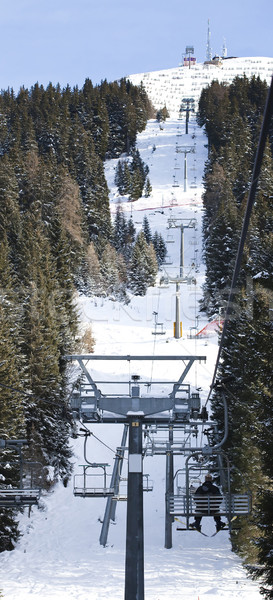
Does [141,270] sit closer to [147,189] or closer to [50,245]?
[50,245]

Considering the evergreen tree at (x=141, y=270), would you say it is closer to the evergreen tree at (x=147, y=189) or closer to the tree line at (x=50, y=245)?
the tree line at (x=50, y=245)

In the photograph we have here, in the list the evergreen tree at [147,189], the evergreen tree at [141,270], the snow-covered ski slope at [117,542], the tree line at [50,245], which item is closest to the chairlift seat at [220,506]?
the tree line at [50,245]

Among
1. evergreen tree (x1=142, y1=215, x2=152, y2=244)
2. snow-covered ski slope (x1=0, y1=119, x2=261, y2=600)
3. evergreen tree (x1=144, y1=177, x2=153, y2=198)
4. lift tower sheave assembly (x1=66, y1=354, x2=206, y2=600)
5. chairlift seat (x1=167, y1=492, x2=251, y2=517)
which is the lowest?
snow-covered ski slope (x1=0, y1=119, x2=261, y2=600)

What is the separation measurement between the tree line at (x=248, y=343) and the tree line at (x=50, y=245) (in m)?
4.66

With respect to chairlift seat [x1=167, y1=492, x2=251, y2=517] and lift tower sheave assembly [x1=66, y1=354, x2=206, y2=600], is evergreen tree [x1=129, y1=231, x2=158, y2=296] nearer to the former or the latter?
chairlift seat [x1=167, y1=492, x2=251, y2=517]

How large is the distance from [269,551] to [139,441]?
3628mm

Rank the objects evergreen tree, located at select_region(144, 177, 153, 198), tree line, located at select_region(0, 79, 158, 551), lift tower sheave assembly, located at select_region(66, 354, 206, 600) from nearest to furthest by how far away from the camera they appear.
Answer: lift tower sheave assembly, located at select_region(66, 354, 206, 600), tree line, located at select_region(0, 79, 158, 551), evergreen tree, located at select_region(144, 177, 153, 198)

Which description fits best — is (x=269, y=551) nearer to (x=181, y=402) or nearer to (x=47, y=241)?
(x=181, y=402)

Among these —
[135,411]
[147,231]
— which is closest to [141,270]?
[147,231]

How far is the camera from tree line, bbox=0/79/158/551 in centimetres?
2916

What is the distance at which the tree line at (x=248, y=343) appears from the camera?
14.2 metres

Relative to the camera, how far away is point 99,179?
10075 cm

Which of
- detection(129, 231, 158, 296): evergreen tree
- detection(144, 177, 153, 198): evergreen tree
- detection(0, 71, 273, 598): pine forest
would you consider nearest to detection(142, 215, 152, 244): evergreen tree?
detection(0, 71, 273, 598): pine forest

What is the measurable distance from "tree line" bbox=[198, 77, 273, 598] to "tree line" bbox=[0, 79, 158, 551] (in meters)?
4.66
